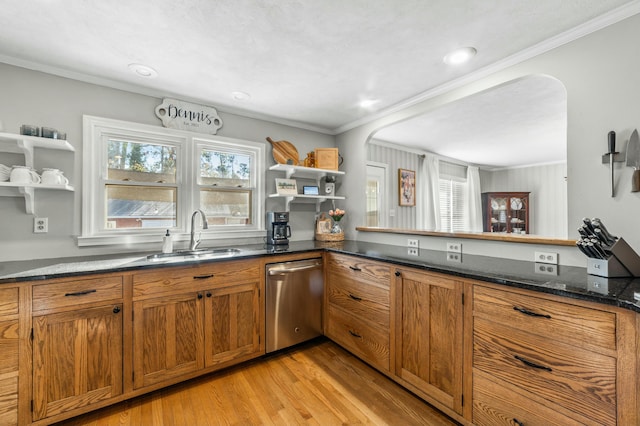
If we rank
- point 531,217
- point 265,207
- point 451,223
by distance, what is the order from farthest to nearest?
point 531,217
point 451,223
point 265,207

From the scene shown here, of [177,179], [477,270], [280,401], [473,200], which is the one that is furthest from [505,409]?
[473,200]

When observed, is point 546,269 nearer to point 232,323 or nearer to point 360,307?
point 360,307

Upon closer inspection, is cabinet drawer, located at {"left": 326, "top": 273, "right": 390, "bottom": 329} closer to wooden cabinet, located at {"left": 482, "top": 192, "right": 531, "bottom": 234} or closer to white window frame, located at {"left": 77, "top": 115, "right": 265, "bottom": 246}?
white window frame, located at {"left": 77, "top": 115, "right": 265, "bottom": 246}

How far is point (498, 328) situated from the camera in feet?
4.64

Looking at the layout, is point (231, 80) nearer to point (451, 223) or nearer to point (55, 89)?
point (55, 89)

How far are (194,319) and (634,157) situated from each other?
2874 mm

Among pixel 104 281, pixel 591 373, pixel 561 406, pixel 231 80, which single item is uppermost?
pixel 231 80

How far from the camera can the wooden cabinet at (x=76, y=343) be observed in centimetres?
156

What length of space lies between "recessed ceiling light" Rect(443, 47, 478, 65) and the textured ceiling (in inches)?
2.1

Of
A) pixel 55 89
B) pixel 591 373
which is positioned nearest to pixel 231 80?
pixel 55 89

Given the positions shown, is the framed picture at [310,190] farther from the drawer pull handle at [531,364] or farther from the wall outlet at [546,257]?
the drawer pull handle at [531,364]

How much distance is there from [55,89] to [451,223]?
6.35 metres

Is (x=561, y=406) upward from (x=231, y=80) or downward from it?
downward

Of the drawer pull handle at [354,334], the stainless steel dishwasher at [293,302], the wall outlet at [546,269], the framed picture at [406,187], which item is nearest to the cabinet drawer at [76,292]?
the stainless steel dishwasher at [293,302]
